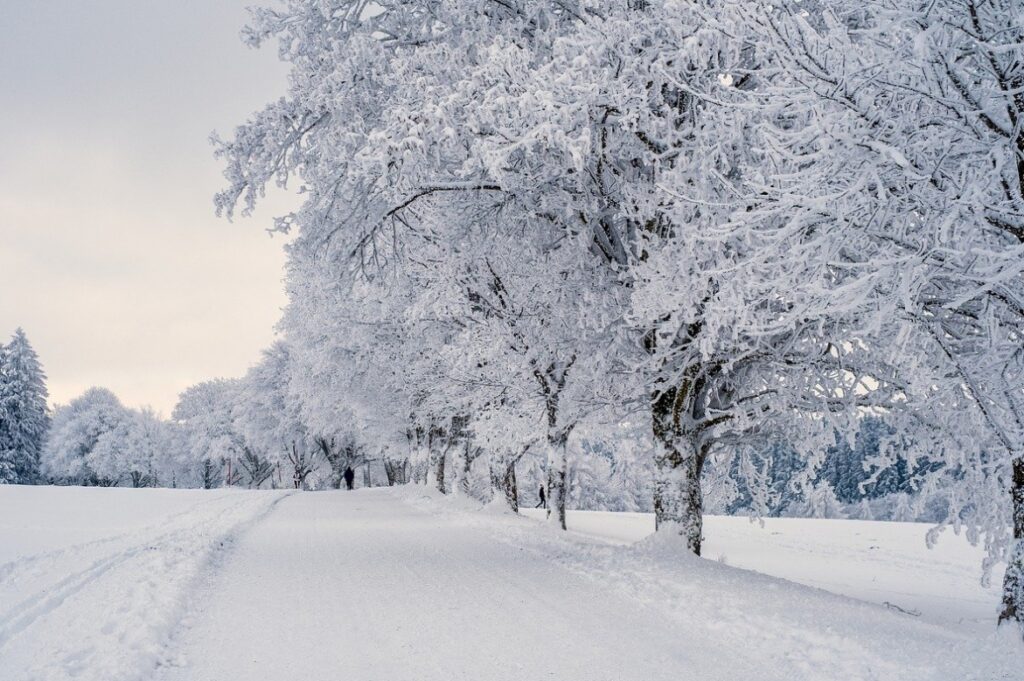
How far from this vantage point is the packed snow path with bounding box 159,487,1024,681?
199 inches

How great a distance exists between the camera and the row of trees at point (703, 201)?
4.88 m

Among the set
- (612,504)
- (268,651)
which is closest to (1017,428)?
(268,651)

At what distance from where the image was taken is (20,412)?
5534cm

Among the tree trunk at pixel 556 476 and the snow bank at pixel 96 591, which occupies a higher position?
the tree trunk at pixel 556 476

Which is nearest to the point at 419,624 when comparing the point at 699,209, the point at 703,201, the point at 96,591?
the point at 96,591

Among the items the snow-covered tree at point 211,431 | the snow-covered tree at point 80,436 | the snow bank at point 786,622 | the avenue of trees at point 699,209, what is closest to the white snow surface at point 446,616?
the snow bank at point 786,622

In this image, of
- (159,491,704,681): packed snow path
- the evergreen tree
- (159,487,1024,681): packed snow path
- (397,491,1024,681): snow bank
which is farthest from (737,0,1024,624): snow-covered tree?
the evergreen tree

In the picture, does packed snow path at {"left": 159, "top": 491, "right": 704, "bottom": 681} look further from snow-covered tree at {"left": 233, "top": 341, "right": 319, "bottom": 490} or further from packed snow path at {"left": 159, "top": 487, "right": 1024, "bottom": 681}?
snow-covered tree at {"left": 233, "top": 341, "right": 319, "bottom": 490}

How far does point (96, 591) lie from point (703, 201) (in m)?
7.25

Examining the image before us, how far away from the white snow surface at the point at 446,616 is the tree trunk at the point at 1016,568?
23cm

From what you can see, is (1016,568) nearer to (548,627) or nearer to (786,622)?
(786,622)

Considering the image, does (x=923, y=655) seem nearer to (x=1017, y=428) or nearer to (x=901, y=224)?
(x=1017, y=428)

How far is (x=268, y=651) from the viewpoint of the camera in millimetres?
5574

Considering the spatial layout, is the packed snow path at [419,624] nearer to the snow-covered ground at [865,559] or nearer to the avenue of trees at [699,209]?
the avenue of trees at [699,209]
